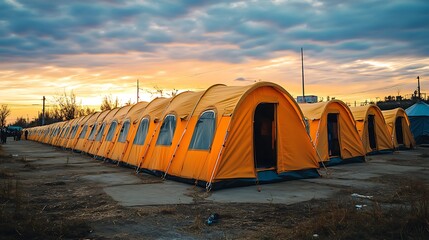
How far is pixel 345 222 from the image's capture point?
5.81 metres

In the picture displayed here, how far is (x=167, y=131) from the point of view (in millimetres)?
13031

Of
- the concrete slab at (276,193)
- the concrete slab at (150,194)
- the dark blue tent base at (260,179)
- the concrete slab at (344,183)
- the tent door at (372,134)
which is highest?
the tent door at (372,134)

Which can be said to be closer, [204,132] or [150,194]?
[150,194]

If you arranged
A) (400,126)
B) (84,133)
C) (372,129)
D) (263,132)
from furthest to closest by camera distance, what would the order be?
(84,133) → (400,126) → (372,129) → (263,132)

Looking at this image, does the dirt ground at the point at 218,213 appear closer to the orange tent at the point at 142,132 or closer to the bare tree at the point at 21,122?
the orange tent at the point at 142,132

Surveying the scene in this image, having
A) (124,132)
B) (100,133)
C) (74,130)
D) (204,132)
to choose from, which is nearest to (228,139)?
(204,132)

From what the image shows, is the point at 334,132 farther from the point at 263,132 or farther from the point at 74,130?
the point at 74,130

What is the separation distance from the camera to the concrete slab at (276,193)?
8.48m

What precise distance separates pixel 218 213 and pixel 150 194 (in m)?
2.69

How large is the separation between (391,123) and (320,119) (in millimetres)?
10143

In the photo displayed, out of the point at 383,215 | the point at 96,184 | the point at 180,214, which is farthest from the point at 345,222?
the point at 96,184

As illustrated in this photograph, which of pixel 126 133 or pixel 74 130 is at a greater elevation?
pixel 74 130

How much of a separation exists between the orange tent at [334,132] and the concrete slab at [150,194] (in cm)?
760

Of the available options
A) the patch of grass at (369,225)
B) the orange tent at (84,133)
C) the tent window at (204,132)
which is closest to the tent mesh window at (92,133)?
the orange tent at (84,133)
